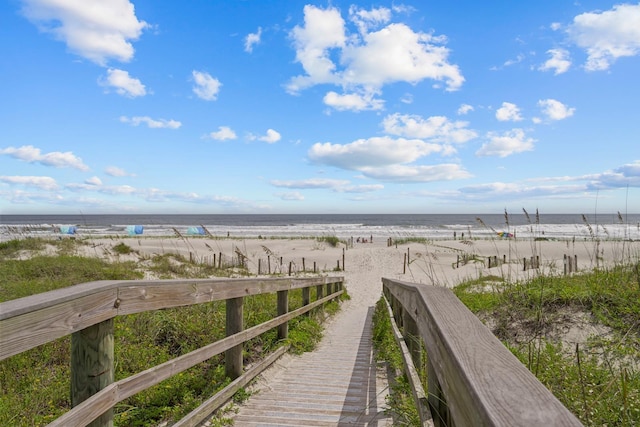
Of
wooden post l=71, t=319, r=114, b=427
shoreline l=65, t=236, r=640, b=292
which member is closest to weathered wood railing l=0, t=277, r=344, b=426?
wooden post l=71, t=319, r=114, b=427

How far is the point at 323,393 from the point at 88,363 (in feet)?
8.32

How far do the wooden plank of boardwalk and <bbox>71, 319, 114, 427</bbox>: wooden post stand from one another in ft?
5.01

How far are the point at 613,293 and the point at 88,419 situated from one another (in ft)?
19.8

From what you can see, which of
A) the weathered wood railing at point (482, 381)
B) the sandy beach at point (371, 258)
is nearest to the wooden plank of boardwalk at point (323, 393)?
the weathered wood railing at point (482, 381)

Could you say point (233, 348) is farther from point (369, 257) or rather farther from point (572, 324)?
point (369, 257)

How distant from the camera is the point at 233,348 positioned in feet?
12.9

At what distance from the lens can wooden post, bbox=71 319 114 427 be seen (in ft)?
6.67

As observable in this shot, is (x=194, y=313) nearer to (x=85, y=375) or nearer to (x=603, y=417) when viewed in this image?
(x=85, y=375)

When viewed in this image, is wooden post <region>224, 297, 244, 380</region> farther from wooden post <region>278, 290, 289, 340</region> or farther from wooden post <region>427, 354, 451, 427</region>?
wooden post <region>427, 354, 451, 427</region>

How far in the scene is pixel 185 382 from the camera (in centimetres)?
384

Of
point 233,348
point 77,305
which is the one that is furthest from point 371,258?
point 77,305

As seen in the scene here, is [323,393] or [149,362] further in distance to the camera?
[149,362]

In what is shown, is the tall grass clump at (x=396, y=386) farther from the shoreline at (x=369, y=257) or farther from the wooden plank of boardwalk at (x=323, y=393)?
the shoreline at (x=369, y=257)

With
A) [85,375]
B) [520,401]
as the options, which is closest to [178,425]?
[85,375]
